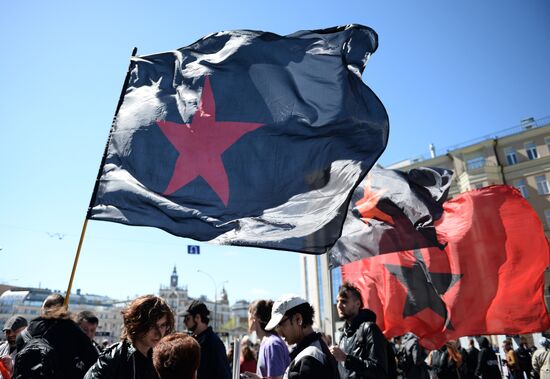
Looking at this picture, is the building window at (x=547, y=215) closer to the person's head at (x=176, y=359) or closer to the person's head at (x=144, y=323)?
the person's head at (x=144, y=323)

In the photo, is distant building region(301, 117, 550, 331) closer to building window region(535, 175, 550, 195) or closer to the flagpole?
building window region(535, 175, 550, 195)

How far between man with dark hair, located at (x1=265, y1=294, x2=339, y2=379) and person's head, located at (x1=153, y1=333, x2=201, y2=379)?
0.89 metres

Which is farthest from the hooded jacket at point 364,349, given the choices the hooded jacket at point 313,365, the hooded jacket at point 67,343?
the hooded jacket at point 67,343

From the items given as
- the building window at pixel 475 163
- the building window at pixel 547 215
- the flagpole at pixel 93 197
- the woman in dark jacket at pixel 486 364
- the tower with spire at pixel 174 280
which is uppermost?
the tower with spire at pixel 174 280

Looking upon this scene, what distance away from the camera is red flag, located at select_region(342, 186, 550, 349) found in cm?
823

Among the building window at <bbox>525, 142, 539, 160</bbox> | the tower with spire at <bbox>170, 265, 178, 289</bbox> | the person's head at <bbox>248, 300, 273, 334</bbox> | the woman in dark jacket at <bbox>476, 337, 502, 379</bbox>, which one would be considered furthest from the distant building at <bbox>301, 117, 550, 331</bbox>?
the tower with spire at <bbox>170, 265, 178, 289</bbox>

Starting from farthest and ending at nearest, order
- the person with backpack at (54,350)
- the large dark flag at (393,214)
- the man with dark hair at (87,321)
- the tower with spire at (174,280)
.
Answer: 1. the tower with spire at (174,280)
2. the large dark flag at (393,214)
3. the man with dark hair at (87,321)
4. the person with backpack at (54,350)

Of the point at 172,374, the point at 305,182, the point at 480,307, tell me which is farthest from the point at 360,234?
the point at 172,374

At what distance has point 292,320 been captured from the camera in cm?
320

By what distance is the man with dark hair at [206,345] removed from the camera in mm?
4031

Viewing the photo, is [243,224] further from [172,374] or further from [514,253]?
[514,253]

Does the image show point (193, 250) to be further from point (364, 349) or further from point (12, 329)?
point (364, 349)

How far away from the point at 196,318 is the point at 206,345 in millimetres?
358

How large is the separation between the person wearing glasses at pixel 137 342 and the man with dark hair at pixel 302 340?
2.64 ft
